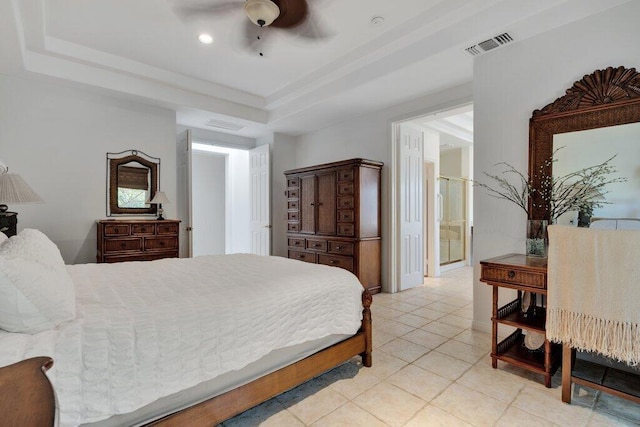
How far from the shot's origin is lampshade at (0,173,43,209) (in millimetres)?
2508

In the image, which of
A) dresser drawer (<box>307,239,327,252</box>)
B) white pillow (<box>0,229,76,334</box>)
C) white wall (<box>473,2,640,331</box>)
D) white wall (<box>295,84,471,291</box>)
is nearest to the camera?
white pillow (<box>0,229,76,334</box>)

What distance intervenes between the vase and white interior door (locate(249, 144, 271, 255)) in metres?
3.98

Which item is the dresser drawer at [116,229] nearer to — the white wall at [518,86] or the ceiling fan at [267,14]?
the ceiling fan at [267,14]

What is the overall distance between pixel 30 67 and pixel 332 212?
3729 millimetres

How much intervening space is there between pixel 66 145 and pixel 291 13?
307cm

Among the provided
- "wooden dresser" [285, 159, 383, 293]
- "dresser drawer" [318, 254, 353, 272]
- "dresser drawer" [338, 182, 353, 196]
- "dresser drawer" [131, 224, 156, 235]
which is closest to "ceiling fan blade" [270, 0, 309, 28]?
"wooden dresser" [285, 159, 383, 293]

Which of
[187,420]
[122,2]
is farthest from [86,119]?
[187,420]

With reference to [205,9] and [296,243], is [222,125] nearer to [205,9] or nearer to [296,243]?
[296,243]

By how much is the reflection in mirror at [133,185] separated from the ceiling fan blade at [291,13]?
2.68m

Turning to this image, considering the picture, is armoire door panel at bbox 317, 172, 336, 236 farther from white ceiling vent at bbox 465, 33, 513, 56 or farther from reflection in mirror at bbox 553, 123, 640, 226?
reflection in mirror at bbox 553, 123, 640, 226

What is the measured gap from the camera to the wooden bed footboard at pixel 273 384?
1.42 m

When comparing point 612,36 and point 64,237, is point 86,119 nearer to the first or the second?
point 64,237

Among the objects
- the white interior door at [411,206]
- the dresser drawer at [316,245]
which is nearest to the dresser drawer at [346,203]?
the dresser drawer at [316,245]

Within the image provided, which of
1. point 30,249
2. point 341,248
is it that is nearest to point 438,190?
point 341,248
